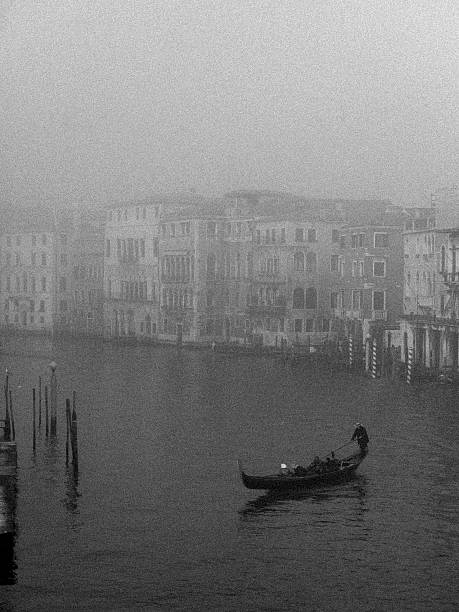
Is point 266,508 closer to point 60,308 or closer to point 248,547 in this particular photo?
point 248,547

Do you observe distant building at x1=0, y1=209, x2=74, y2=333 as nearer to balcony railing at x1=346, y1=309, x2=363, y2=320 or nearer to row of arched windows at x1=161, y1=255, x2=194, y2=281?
row of arched windows at x1=161, y1=255, x2=194, y2=281

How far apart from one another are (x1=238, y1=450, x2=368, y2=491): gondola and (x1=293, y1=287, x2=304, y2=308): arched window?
127ft

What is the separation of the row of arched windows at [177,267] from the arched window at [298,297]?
8053mm

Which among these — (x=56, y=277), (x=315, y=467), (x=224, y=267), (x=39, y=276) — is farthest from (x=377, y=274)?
(x=315, y=467)

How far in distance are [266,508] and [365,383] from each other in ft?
83.7

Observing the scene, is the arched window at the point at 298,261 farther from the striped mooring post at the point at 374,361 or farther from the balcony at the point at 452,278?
the balcony at the point at 452,278

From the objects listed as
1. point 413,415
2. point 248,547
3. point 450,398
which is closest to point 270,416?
point 413,415

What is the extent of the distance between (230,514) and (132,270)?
5650cm

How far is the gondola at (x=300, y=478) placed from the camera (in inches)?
1013

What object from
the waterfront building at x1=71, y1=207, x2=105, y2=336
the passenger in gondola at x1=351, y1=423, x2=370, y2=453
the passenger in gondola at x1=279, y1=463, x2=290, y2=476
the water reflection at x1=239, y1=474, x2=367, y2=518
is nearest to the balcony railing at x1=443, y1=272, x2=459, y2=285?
the passenger in gondola at x1=351, y1=423, x2=370, y2=453

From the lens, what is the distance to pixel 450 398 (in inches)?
1731

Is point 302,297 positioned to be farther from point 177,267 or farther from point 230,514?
point 230,514

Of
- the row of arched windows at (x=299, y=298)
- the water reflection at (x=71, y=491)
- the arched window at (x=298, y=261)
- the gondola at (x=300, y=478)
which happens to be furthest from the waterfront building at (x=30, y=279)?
the gondola at (x=300, y=478)

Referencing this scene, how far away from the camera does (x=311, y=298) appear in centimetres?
6712
